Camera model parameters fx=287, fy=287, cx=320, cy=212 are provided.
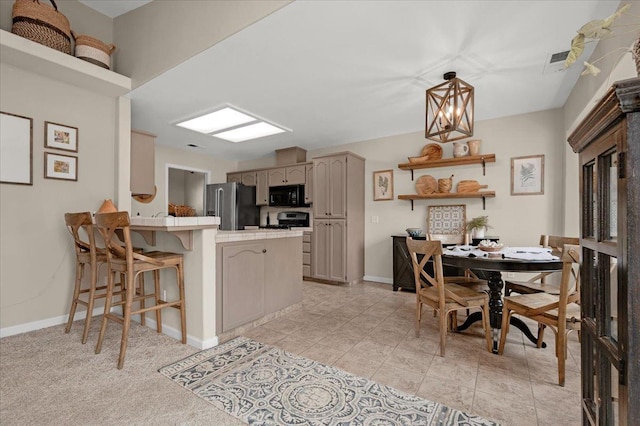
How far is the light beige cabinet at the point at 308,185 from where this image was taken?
5.10 metres

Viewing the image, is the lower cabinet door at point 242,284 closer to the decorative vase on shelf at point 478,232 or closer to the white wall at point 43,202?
the white wall at point 43,202

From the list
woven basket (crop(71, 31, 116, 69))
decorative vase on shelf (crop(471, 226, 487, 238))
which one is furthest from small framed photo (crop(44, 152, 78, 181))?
decorative vase on shelf (crop(471, 226, 487, 238))

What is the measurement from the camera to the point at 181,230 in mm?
2221

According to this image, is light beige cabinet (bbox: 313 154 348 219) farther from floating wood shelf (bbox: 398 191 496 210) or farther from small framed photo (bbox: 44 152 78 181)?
small framed photo (bbox: 44 152 78 181)

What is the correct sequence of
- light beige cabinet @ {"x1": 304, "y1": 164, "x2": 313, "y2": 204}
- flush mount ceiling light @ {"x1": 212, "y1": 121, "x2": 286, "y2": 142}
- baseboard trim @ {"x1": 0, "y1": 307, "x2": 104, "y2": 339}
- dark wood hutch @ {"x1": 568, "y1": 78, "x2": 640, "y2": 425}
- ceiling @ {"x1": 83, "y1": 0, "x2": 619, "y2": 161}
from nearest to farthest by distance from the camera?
dark wood hutch @ {"x1": 568, "y1": 78, "x2": 640, "y2": 425}
ceiling @ {"x1": 83, "y1": 0, "x2": 619, "y2": 161}
baseboard trim @ {"x1": 0, "y1": 307, "x2": 104, "y2": 339}
flush mount ceiling light @ {"x1": 212, "y1": 121, "x2": 286, "y2": 142}
light beige cabinet @ {"x1": 304, "y1": 164, "x2": 313, "y2": 204}

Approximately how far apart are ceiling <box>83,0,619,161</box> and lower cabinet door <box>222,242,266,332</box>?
169cm

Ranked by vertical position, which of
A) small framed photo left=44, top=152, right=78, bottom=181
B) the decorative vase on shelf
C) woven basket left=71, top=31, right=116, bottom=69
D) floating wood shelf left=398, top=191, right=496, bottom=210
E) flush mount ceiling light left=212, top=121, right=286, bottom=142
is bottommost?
the decorative vase on shelf

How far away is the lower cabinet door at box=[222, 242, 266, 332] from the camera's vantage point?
2518 millimetres

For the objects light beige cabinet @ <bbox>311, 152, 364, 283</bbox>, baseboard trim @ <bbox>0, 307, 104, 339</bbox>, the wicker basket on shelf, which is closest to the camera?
baseboard trim @ <bbox>0, 307, 104, 339</bbox>

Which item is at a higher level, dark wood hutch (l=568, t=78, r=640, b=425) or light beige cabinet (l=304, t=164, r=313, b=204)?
light beige cabinet (l=304, t=164, r=313, b=204)

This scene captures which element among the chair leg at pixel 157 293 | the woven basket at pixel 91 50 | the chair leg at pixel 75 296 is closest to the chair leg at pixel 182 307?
the chair leg at pixel 157 293

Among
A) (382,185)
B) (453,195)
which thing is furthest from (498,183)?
(382,185)

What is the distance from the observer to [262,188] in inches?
227

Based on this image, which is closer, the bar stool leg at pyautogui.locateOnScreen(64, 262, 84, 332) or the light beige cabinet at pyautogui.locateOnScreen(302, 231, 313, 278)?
the bar stool leg at pyautogui.locateOnScreen(64, 262, 84, 332)
